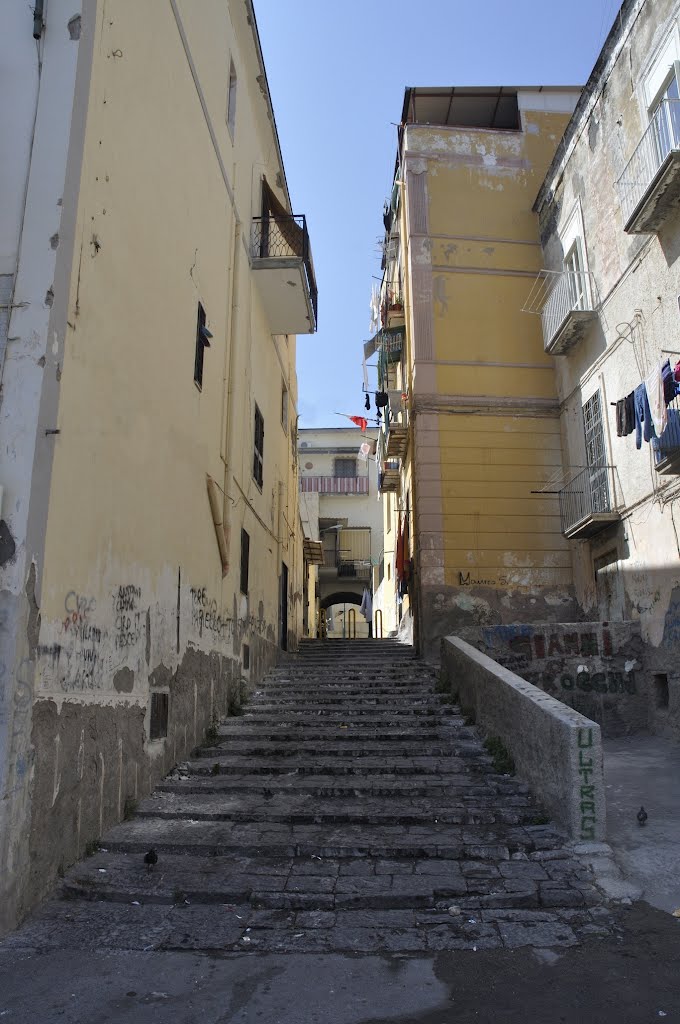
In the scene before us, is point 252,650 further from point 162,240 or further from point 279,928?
point 279,928

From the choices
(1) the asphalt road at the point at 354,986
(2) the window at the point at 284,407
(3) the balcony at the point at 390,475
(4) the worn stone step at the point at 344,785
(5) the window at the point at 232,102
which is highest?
(5) the window at the point at 232,102

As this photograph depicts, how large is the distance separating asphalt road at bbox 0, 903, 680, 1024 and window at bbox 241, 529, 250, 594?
7.22 m

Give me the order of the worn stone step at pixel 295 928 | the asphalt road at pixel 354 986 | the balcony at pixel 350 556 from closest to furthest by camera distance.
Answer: the asphalt road at pixel 354 986, the worn stone step at pixel 295 928, the balcony at pixel 350 556

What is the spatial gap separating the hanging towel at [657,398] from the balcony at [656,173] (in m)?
1.92

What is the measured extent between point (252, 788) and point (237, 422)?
556 centimetres

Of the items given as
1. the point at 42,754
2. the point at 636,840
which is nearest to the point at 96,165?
the point at 42,754

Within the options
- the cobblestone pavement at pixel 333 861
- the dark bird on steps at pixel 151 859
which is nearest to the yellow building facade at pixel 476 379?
the cobblestone pavement at pixel 333 861

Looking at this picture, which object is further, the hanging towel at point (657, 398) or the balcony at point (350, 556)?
the balcony at point (350, 556)

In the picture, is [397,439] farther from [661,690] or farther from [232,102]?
[661,690]

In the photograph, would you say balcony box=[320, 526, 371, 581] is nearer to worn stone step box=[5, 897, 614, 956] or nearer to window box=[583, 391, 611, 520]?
window box=[583, 391, 611, 520]

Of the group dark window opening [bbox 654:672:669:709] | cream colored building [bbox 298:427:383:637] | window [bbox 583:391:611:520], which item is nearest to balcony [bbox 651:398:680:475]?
window [bbox 583:391:611:520]

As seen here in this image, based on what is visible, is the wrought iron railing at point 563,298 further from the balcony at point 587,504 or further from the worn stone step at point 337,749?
the worn stone step at point 337,749

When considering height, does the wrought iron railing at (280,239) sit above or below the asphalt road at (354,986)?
above

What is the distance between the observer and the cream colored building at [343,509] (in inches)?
1320
